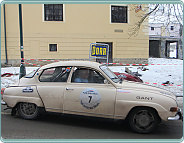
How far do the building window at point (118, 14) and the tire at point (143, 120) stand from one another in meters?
14.2

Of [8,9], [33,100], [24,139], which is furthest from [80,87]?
[8,9]

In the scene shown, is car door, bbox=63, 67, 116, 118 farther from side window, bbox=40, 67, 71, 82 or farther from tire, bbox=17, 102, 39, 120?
tire, bbox=17, 102, 39, 120

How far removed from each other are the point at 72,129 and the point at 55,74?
144 cm

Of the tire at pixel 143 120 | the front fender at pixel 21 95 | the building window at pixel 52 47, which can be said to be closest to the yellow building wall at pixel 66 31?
the building window at pixel 52 47

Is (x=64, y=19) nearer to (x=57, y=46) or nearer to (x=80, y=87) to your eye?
(x=57, y=46)

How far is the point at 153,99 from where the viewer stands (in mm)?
3973

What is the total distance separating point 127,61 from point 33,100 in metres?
13.8

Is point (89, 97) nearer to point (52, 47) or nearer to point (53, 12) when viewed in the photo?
point (52, 47)

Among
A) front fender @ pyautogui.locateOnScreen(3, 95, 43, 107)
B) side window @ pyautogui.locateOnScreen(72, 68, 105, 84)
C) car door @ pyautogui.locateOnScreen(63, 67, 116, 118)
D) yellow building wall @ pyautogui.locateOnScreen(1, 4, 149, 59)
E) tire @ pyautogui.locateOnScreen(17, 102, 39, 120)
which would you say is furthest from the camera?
yellow building wall @ pyautogui.locateOnScreen(1, 4, 149, 59)

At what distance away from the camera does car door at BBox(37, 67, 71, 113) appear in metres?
4.46

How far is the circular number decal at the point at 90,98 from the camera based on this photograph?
13.8 feet

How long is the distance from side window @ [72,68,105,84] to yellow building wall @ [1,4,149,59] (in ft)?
40.8

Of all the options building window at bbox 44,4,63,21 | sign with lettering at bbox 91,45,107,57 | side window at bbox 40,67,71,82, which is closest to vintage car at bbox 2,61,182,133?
side window at bbox 40,67,71,82

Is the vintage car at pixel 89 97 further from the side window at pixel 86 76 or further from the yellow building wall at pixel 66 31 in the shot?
the yellow building wall at pixel 66 31
